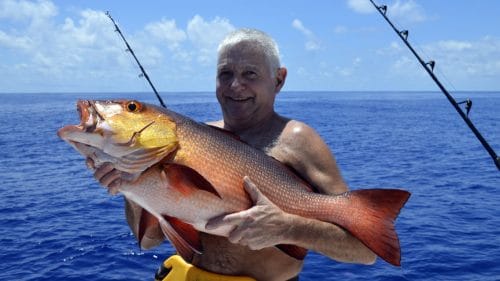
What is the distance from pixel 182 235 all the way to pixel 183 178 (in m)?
0.38

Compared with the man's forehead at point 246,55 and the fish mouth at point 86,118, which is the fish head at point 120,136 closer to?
the fish mouth at point 86,118

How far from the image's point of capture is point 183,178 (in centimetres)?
275

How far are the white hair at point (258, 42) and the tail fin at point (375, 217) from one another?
1.14 meters

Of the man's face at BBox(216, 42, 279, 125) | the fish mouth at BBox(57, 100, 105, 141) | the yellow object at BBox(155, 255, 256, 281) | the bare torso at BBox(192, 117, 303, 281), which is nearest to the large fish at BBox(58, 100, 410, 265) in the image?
the fish mouth at BBox(57, 100, 105, 141)

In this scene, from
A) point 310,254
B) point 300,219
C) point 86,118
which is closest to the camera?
point 86,118

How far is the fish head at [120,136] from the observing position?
2.70 m

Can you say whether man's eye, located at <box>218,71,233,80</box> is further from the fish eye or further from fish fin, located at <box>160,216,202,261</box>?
fish fin, located at <box>160,216,202,261</box>

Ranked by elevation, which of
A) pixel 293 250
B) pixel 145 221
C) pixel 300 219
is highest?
pixel 300 219

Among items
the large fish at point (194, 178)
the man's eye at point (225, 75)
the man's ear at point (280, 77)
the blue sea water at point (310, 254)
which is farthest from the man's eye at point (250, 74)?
the blue sea water at point (310, 254)

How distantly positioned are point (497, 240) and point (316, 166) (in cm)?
965

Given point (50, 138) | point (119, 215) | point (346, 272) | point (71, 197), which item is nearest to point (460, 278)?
point (346, 272)

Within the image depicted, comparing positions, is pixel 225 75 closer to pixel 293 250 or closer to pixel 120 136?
pixel 120 136

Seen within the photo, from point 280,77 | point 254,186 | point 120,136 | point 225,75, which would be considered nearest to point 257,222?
point 254,186

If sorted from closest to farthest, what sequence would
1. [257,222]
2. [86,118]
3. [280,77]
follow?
[86,118] < [257,222] < [280,77]
